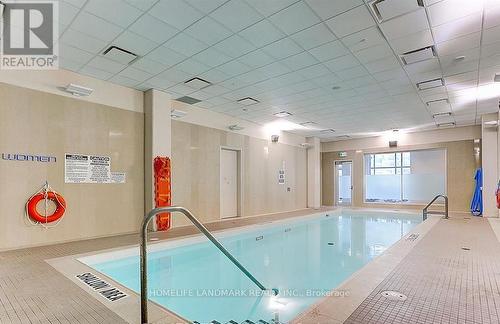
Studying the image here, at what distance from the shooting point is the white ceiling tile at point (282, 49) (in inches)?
154

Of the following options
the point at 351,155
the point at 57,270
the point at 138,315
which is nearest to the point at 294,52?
the point at 138,315

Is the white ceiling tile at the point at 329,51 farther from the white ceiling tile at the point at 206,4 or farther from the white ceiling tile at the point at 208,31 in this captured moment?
the white ceiling tile at the point at 206,4

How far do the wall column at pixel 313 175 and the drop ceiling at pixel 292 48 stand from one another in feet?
16.2

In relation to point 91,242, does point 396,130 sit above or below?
above

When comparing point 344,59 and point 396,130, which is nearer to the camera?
point 344,59

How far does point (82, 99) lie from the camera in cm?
511

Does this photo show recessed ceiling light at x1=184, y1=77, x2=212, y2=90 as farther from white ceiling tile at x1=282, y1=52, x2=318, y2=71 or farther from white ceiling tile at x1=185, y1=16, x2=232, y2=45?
white ceiling tile at x1=282, y1=52, x2=318, y2=71

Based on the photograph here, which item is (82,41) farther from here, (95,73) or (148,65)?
(95,73)

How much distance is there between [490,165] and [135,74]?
32.8 ft

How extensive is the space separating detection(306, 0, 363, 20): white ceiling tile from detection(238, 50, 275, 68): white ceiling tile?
119cm

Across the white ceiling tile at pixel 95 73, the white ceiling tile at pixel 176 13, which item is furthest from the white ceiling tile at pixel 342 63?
the white ceiling tile at pixel 95 73

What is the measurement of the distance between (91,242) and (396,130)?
10.3 m

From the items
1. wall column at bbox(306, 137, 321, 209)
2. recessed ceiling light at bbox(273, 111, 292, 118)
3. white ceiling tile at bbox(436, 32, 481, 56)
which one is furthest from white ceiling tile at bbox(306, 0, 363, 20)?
wall column at bbox(306, 137, 321, 209)

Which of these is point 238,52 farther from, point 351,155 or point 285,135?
point 351,155
